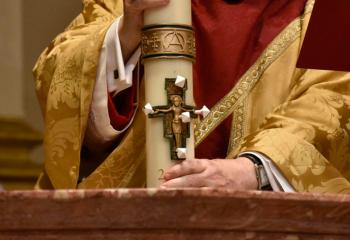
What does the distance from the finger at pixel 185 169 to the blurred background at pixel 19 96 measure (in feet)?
5.07

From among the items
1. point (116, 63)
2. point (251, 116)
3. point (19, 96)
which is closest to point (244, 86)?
point (251, 116)

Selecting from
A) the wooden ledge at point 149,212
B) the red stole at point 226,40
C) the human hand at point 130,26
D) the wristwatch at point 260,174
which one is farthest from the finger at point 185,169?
the wooden ledge at point 149,212

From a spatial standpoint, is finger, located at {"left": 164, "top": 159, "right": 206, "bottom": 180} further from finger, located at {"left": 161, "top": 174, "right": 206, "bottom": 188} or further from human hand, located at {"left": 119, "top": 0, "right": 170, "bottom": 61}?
human hand, located at {"left": 119, "top": 0, "right": 170, "bottom": 61}

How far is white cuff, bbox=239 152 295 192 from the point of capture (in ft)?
6.76

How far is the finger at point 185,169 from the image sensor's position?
181 cm

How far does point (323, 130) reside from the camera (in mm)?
2162

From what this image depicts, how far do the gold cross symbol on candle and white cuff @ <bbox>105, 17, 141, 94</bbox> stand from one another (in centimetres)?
31

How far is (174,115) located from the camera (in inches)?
72.3

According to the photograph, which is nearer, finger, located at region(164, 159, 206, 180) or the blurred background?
finger, located at region(164, 159, 206, 180)

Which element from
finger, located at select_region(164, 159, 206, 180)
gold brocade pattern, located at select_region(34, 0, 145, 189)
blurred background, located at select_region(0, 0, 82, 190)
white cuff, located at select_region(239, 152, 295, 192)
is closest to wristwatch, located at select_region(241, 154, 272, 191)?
white cuff, located at select_region(239, 152, 295, 192)

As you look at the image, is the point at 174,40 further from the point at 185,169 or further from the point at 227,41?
the point at 227,41

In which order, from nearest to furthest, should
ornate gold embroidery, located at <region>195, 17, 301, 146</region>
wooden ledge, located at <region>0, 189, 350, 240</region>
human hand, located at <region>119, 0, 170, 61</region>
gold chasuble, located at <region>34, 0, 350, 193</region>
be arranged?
wooden ledge, located at <region>0, 189, 350, 240</region> < human hand, located at <region>119, 0, 170, 61</region> < gold chasuble, located at <region>34, 0, 350, 193</region> < ornate gold embroidery, located at <region>195, 17, 301, 146</region>

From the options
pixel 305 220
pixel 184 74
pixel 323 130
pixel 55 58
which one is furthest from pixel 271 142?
pixel 305 220

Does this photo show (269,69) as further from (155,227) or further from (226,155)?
(155,227)
